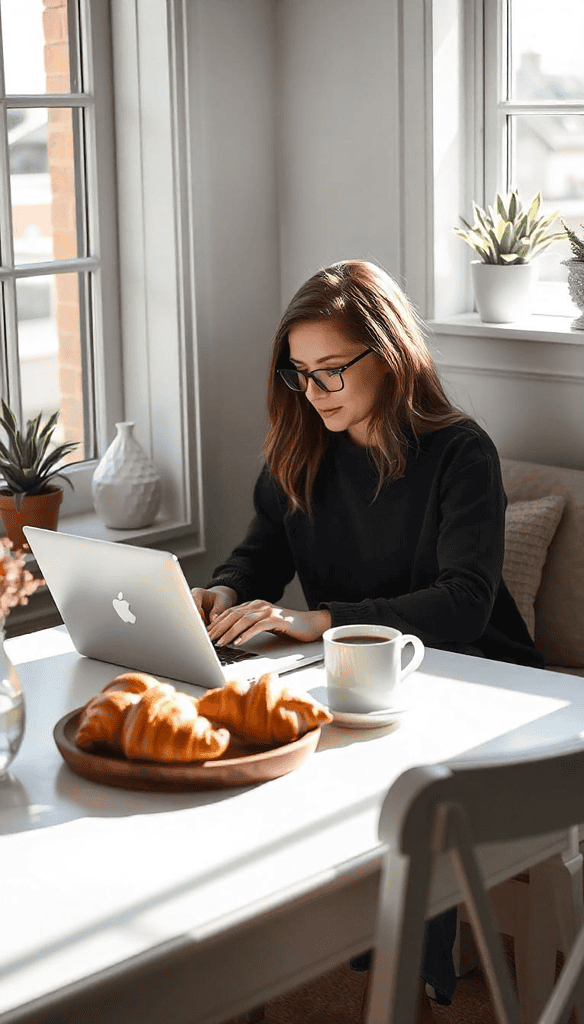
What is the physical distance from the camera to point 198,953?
1016mm

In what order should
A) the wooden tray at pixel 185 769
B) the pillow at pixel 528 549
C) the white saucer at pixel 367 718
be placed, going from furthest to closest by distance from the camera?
the pillow at pixel 528 549, the white saucer at pixel 367 718, the wooden tray at pixel 185 769

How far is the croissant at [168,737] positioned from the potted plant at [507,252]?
179 cm

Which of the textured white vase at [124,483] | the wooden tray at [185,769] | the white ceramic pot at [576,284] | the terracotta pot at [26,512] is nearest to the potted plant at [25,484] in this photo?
the terracotta pot at [26,512]

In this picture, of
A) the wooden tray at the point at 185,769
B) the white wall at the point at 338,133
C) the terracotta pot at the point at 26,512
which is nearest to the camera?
the wooden tray at the point at 185,769

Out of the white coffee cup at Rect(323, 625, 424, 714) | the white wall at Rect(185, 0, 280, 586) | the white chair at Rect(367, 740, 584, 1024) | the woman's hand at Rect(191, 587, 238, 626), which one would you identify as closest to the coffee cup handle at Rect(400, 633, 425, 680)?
the white coffee cup at Rect(323, 625, 424, 714)

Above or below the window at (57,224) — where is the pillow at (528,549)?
below

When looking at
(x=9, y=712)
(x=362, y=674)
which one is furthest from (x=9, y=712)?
(x=362, y=674)

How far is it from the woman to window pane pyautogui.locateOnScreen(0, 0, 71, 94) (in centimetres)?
112

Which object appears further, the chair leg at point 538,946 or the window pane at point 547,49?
the window pane at point 547,49

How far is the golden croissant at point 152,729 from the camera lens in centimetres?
130

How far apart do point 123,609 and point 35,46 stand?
1.76 metres

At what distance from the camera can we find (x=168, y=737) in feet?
4.27

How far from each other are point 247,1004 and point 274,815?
9.1 inches

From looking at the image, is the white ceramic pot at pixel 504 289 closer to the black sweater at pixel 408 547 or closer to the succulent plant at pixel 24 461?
the black sweater at pixel 408 547
